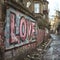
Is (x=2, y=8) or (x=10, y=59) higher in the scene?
(x=2, y=8)

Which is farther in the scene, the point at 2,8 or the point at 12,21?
the point at 12,21

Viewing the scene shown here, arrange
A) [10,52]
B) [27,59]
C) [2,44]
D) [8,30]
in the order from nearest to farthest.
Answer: [2,44] < [8,30] < [10,52] < [27,59]

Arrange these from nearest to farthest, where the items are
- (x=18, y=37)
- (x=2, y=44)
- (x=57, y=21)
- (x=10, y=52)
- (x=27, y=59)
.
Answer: (x=2, y=44) < (x=10, y=52) < (x=18, y=37) < (x=27, y=59) < (x=57, y=21)

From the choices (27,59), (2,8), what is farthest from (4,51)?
(27,59)

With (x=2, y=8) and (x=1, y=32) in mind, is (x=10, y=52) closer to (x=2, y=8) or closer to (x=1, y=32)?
(x=1, y=32)

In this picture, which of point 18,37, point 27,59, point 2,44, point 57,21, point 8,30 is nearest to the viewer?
point 2,44

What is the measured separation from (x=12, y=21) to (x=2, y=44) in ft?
6.84

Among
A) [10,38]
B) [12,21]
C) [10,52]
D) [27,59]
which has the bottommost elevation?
[27,59]

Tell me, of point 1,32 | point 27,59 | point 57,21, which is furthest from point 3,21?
point 57,21

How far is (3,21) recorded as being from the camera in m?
10.6

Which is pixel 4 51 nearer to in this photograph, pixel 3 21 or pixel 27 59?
pixel 3 21

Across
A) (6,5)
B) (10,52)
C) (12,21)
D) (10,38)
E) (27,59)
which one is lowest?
(27,59)

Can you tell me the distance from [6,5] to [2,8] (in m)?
0.44

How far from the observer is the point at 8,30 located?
1116 cm
